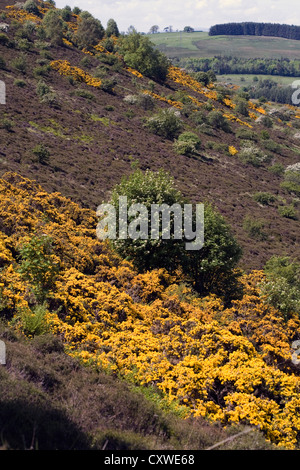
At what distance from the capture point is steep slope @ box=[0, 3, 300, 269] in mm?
26531

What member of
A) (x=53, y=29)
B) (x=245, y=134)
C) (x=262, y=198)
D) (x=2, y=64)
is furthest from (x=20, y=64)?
(x=245, y=134)

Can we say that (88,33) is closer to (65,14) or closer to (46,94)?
(65,14)

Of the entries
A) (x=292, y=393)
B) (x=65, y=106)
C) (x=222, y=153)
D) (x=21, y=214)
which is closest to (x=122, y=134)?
(x=65, y=106)

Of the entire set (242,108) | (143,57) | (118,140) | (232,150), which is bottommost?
(232,150)

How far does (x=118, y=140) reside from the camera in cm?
3906

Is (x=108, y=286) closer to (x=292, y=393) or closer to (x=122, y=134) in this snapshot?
(x=292, y=393)

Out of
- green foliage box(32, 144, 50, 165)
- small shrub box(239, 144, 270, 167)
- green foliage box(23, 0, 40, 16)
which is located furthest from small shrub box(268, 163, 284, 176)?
green foliage box(23, 0, 40, 16)

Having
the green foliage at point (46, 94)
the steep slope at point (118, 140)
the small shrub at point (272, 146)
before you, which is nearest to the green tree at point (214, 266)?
the steep slope at point (118, 140)

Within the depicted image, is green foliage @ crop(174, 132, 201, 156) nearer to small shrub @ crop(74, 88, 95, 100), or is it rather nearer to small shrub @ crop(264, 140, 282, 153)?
small shrub @ crop(74, 88, 95, 100)

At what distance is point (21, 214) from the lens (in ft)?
49.6

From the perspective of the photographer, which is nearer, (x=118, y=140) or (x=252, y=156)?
(x=118, y=140)

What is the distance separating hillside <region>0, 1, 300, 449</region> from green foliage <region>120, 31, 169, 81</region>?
30.6 meters

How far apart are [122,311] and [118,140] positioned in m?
30.8

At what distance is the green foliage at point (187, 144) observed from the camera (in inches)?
1687
